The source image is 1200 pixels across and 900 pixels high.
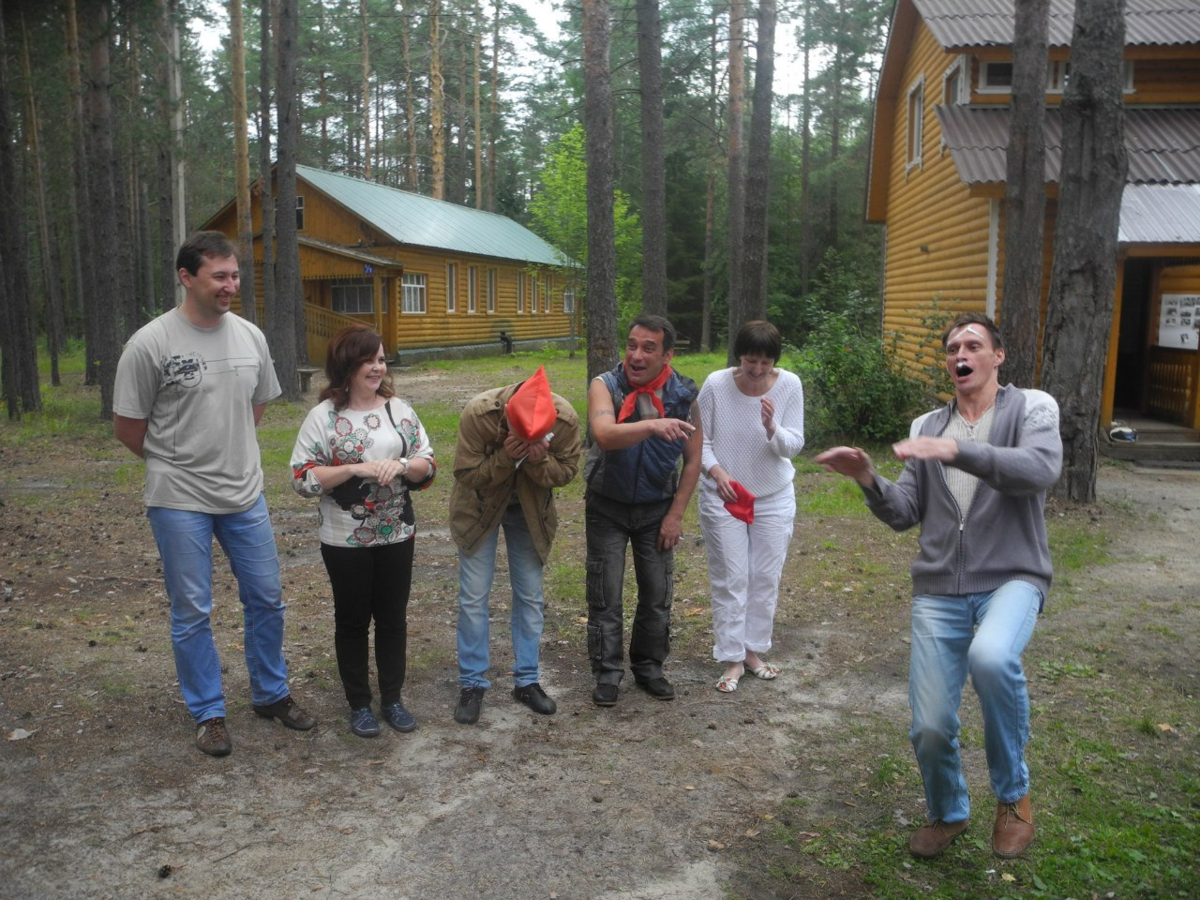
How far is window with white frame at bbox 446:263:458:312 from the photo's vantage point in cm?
3438

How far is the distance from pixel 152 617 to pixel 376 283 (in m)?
24.3

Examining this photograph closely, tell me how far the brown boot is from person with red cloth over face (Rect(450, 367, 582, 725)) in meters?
2.14

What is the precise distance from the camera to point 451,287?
3462 cm

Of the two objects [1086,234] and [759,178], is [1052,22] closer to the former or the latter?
[759,178]

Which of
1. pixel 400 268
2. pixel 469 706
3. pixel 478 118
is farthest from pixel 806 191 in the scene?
pixel 469 706

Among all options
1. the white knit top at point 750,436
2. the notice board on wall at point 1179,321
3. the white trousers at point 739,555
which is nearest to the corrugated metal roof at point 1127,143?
the notice board on wall at point 1179,321

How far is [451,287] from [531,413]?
102ft

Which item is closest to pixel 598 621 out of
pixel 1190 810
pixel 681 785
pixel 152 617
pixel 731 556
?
pixel 731 556

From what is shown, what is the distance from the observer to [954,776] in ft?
11.5

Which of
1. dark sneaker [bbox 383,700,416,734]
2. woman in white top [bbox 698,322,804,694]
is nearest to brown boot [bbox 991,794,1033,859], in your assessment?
woman in white top [bbox 698,322,804,694]

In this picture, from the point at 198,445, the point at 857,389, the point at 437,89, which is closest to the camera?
the point at 198,445

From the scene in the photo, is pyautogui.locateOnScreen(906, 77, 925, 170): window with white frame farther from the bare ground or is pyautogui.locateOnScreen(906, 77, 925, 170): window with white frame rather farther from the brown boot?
the brown boot

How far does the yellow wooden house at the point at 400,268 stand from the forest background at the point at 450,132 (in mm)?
2498

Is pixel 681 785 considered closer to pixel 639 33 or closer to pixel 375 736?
pixel 375 736
